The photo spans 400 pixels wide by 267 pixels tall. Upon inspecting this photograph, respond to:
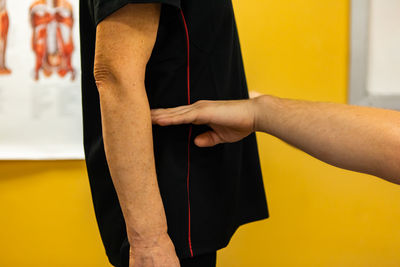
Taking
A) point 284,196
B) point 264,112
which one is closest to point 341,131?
point 264,112

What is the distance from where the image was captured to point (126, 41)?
1.97 feet

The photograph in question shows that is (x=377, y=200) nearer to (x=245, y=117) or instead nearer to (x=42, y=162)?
(x=245, y=117)

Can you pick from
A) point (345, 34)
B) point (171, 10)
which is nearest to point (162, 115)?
point (171, 10)

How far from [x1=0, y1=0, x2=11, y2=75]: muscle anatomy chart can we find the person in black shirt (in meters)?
1.00

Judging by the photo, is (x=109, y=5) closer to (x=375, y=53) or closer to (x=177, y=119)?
(x=177, y=119)

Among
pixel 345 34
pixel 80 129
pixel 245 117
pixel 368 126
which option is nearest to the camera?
pixel 368 126

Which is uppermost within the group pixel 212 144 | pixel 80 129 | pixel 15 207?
pixel 212 144

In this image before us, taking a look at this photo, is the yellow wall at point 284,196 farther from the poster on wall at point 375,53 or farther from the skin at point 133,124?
the skin at point 133,124

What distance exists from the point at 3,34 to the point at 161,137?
3.98 feet

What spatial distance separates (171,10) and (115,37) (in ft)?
0.41

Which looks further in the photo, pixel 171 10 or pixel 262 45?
pixel 262 45

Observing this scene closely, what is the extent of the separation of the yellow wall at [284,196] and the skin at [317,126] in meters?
0.87

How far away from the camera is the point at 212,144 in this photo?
74 cm

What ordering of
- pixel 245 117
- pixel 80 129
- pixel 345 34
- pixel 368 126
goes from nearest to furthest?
pixel 368 126
pixel 245 117
pixel 345 34
pixel 80 129
